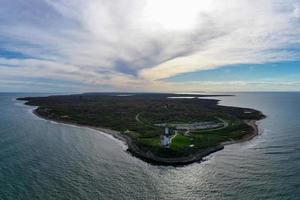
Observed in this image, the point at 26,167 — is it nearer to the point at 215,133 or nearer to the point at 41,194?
the point at 41,194

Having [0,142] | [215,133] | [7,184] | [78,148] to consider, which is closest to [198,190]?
[7,184]

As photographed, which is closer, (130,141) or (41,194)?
(41,194)

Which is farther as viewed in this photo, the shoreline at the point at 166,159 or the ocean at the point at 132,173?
the shoreline at the point at 166,159

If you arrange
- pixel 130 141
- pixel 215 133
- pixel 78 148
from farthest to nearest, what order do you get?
pixel 215 133 → pixel 130 141 → pixel 78 148

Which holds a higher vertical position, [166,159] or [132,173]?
[166,159]

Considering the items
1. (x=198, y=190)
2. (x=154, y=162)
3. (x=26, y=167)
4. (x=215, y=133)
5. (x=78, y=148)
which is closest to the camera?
(x=198, y=190)

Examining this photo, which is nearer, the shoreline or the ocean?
the ocean

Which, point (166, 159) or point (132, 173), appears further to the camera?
point (166, 159)
